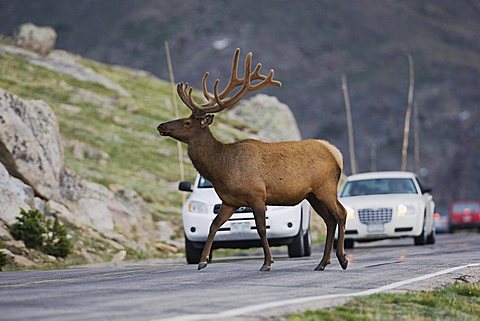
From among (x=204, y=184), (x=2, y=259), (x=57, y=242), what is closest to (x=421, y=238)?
(x=204, y=184)

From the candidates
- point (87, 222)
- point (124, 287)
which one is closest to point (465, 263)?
point (124, 287)

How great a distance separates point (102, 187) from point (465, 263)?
15.0 m

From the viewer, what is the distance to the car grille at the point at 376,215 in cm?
2894

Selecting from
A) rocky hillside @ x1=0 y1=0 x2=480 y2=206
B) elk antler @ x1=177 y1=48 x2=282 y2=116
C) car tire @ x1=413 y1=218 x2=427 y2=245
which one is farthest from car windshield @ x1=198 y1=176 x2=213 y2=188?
rocky hillside @ x1=0 y1=0 x2=480 y2=206

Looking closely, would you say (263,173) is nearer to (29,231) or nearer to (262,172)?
(262,172)

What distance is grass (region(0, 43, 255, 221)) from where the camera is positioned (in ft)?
120

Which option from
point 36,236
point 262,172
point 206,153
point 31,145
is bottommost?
point 36,236

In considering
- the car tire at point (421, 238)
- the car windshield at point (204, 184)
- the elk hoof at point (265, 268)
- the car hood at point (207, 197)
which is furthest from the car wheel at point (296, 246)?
the car tire at point (421, 238)

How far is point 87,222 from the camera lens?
28.9 m

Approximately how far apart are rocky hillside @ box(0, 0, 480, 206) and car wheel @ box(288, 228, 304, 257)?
330 feet

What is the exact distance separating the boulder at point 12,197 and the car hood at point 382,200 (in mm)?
7217

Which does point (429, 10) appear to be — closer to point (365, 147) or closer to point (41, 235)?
point (365, 147)

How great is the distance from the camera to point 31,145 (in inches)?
1101

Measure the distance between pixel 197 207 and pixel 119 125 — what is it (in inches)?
991
